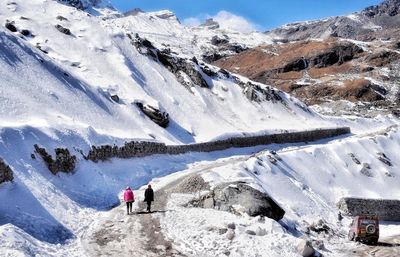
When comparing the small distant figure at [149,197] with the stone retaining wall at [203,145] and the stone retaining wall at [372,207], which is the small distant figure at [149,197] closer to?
the stone retaining wall at [203,145]

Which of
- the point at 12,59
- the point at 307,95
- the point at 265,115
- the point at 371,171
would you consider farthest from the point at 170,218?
the point at 307,95

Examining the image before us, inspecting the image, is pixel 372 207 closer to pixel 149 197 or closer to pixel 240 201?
pixel 240 201

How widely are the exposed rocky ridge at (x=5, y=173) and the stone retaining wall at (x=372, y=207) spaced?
25371mm

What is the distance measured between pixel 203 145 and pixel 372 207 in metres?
17.5

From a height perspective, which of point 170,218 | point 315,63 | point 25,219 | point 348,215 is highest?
point 315,63

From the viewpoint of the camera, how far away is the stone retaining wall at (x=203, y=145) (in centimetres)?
3562

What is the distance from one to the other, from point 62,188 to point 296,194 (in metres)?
17.2

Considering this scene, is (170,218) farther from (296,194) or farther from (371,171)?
(371,171)

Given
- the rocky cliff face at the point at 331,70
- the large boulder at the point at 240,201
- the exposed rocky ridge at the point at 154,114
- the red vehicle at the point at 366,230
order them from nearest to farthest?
the large boulder at the point at 240,201 < the red vehicle at the point at 366,230 < the exposed rocky ridge at the point at 154,114 < the rocky cliff face at the point at 331,70

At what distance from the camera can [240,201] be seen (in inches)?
1052

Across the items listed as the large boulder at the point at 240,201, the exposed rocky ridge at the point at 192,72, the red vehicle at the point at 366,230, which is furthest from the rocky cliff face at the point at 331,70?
the large boulder at the point at 240,201

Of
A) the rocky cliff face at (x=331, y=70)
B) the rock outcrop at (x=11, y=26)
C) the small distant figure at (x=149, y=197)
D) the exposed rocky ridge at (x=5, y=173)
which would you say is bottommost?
the exposed rocky ridge at (x=5, y=173)

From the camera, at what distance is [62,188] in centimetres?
2681

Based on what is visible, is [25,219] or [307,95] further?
[307,95]
